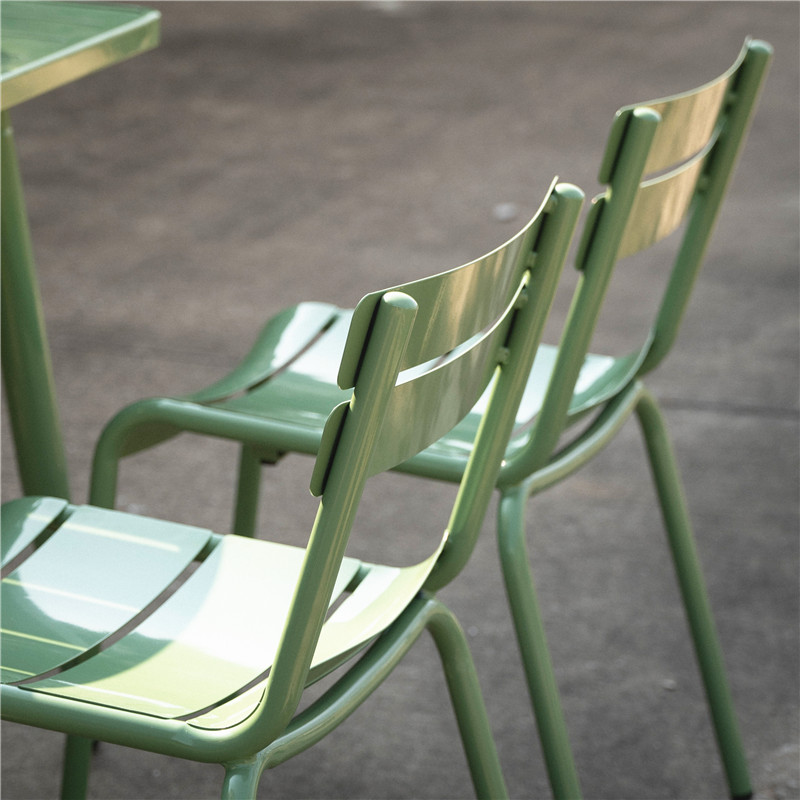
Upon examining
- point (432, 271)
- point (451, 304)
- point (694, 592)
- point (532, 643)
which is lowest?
point (432, 271)

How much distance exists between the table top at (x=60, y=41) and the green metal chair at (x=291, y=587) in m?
0.43

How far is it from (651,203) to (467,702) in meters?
0.52

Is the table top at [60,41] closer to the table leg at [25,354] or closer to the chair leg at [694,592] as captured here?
the table leg at [25,354]

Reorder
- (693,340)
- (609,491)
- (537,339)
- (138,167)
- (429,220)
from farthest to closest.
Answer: (138,167)
(429,220)
(693,340)
(609,491)
(537,339)

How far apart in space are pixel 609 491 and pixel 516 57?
365 centimetres

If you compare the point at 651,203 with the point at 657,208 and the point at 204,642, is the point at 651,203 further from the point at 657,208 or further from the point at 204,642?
the point at 204,642

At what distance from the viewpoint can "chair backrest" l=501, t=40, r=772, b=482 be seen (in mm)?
1194

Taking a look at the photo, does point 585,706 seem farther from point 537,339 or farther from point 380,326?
point 380,326

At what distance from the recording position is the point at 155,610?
44.0 inches

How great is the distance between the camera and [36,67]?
1.35 metres

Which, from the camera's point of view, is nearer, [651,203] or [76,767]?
[651,203]

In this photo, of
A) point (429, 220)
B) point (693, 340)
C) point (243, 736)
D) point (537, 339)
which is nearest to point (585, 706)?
point (537, 339)

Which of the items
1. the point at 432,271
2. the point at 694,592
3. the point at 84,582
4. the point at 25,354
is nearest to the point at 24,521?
the point at 84,582

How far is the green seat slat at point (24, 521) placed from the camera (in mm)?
1184
